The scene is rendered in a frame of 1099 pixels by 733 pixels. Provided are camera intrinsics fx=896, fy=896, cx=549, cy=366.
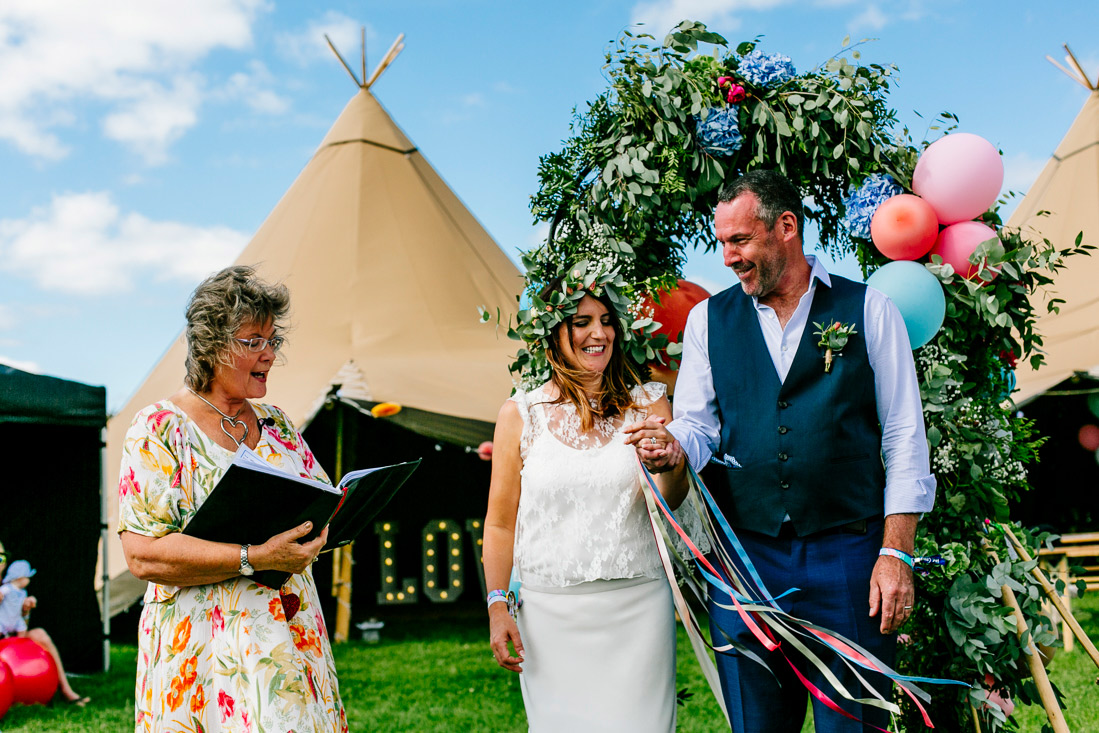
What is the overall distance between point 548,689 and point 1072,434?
10.1 metres

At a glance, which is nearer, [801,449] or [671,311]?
[801,449]

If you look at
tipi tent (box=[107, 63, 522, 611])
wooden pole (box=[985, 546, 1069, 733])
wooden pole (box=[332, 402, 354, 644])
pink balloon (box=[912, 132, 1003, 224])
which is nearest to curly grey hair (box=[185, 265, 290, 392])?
pink balloon (box=[912, 132, 1003, 224])

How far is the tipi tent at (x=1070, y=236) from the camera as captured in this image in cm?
849

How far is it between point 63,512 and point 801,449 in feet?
20.8

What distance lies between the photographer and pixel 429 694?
601 cm

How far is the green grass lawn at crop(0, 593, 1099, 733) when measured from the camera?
16.9 feet

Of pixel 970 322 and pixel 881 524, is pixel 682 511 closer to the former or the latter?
pixel 881 524

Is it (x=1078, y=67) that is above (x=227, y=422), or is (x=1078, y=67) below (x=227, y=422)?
above

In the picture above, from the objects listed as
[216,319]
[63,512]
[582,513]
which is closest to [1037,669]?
[582,513]

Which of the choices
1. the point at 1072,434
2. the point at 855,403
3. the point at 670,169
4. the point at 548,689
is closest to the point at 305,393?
the point at 670,169

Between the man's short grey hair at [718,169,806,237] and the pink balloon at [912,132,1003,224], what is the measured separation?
3.72 feet

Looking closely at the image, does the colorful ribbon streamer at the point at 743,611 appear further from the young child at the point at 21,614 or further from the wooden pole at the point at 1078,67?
the wooden pole at the point at 1078,67

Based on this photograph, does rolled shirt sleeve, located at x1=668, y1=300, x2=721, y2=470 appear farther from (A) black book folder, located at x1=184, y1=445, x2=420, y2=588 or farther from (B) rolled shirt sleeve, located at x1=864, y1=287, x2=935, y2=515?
(A) black book folder, located at x1=184, y1=445, x2=420, y2=588

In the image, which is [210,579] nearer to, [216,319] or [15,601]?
[216,319]
